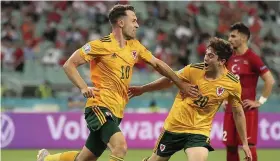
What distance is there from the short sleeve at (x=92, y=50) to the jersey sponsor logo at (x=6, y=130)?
766 cm

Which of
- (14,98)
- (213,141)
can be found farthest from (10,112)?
(213,141)

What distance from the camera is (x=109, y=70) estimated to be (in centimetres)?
767

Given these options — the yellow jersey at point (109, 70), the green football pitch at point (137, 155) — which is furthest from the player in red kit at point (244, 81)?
the green football pitch at point (137, 155)

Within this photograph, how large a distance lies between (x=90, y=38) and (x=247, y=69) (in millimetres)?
12300

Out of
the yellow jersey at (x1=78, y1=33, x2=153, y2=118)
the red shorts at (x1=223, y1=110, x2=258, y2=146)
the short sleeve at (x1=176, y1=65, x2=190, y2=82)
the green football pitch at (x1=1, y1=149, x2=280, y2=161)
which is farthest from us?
the green football pitch at (x1=1, y1=149, x2=280, y2=161)

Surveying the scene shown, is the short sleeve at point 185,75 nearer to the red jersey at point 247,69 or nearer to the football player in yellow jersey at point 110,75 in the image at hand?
the football player in yellow jersey at point 110,75

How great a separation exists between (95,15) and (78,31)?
1084 mm

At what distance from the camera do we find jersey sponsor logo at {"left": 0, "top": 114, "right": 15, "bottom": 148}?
14789mm

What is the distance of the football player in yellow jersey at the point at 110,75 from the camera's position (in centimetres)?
746

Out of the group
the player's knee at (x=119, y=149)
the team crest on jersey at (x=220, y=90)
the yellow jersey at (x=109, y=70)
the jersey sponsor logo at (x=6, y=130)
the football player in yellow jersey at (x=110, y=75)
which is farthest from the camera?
the jersey sponsor logo at (x=6, y=130)

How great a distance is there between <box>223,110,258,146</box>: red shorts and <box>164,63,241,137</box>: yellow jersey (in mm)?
1363

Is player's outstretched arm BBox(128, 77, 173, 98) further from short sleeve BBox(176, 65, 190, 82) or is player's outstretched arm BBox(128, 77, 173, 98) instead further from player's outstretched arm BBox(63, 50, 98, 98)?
player's outstretched arm BBox(63, 50, 98, 98)

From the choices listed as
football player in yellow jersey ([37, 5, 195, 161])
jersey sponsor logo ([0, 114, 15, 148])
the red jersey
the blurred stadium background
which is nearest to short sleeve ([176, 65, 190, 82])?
football player in yellow jersey ([37, 5, 195, 161])

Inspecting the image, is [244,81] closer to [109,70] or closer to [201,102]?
[201,102]
